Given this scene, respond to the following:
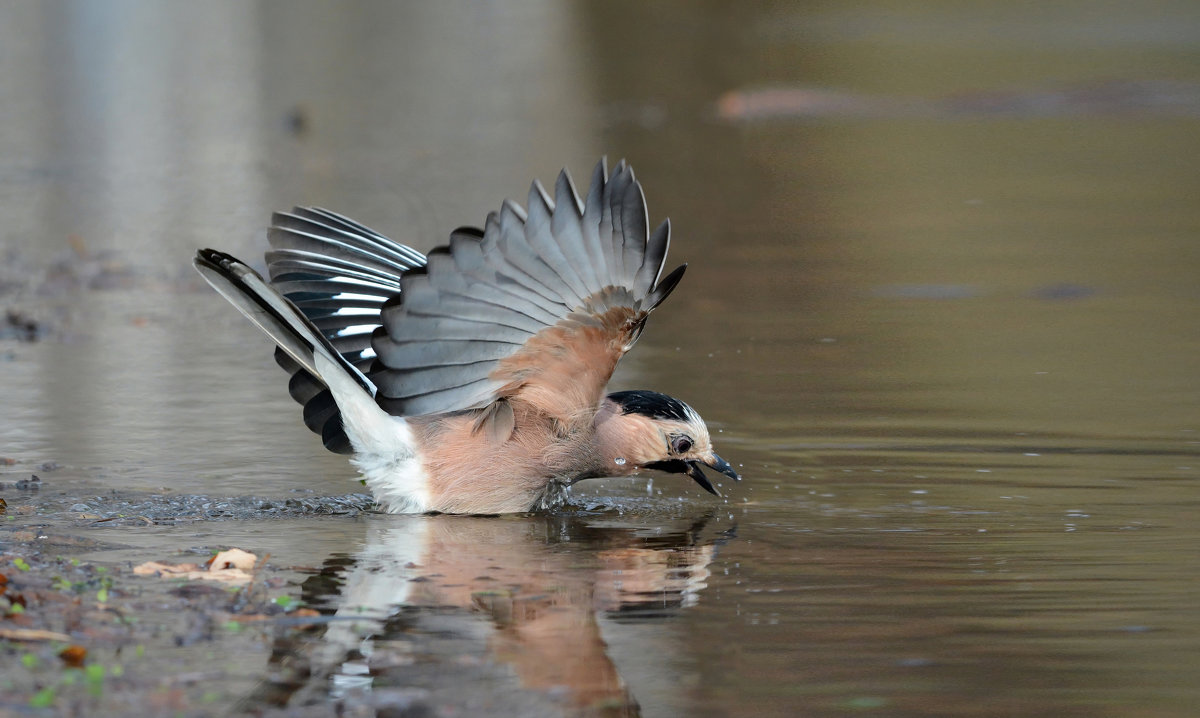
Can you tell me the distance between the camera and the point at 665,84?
80.4 ft

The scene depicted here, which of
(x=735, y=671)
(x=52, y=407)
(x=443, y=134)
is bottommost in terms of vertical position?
(x=735, y=671)

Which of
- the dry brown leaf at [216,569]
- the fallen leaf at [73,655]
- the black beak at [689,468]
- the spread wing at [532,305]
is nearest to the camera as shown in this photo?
the fallen leaf at [73,655]

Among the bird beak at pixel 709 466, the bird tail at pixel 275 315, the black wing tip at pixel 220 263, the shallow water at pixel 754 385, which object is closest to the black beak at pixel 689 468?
the bird beak at pixel 709 466

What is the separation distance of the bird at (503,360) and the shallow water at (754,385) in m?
0.20

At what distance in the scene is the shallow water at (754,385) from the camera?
4566mm

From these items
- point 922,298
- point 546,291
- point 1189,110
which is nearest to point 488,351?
point 546,291

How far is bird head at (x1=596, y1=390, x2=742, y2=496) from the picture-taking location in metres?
6.24

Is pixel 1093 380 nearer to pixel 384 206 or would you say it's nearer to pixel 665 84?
pixel 384 206

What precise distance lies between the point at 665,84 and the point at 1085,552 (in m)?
19.5

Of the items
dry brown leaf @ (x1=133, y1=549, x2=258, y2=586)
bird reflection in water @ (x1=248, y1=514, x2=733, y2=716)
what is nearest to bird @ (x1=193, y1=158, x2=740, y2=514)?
bird reflection in water @ (x1=248, y1=514, x2=733, y2=716)

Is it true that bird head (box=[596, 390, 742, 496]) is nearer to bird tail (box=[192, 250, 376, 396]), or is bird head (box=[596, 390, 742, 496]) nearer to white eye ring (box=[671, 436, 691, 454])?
white eye ring (box=[671, 436, 691, 454])

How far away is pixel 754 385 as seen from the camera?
843 cm

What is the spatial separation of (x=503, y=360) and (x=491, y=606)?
4.10 ft

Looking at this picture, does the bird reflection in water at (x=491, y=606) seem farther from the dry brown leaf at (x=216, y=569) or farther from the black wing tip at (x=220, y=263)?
the black wing tip at (x=220, y=263)
